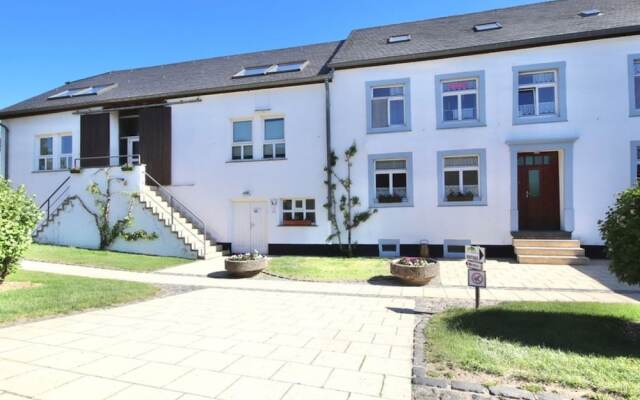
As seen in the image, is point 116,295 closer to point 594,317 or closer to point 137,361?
point 137,361

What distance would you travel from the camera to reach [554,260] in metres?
11.6

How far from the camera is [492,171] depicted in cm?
1295

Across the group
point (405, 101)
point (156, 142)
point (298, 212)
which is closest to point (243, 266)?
point (298, 212)

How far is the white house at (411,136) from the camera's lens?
485 inches

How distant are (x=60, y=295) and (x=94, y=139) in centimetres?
1221

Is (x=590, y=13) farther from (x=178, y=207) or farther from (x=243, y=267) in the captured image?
(x=178, y=207)

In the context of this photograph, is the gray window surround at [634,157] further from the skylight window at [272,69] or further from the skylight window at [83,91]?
the skylight window at [83,91]

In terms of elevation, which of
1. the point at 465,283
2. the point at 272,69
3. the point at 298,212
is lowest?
the point at 465,283

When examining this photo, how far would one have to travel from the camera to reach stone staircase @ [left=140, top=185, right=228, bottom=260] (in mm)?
13789

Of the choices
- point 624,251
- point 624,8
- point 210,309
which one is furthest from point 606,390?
point 624,8

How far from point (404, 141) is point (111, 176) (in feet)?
38.1

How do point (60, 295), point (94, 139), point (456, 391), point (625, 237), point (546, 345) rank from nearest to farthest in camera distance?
1. point (456, 391)
2. point (546, 345)
3. point (625, 237)
4. point (60, 295)
5. point (94, 139)

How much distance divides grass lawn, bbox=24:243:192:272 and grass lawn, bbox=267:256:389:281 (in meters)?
3.61

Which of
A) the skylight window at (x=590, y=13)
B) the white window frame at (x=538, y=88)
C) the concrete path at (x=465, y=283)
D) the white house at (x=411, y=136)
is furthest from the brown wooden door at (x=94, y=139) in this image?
the skylight window at (x=590, y=13)
